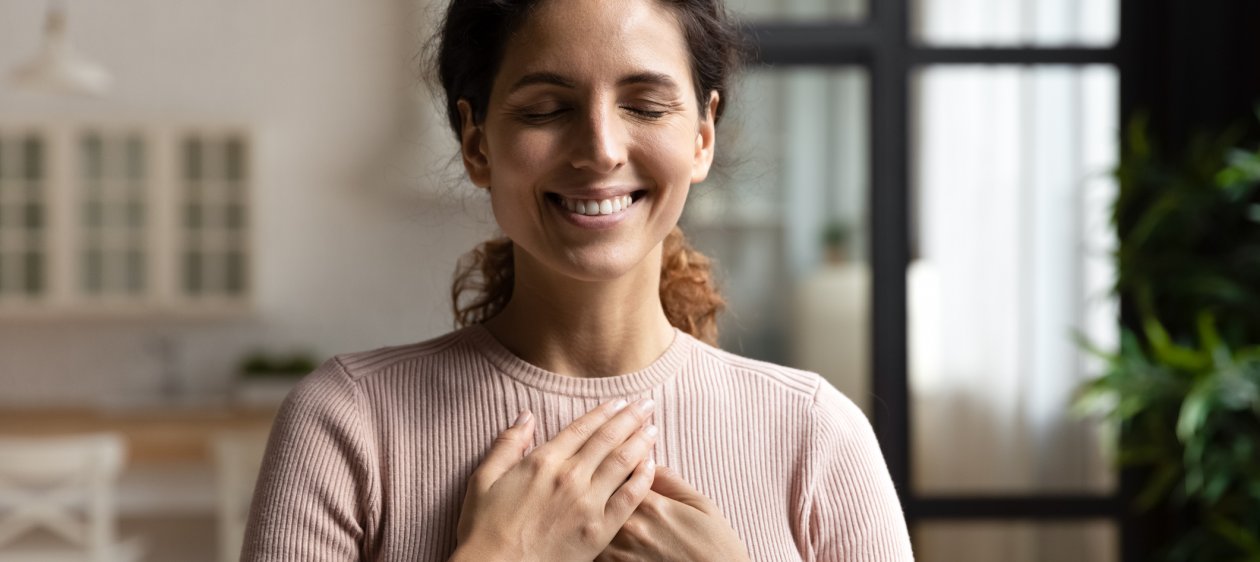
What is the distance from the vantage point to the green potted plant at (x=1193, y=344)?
332 cm

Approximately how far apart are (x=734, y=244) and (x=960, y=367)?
1.06 m

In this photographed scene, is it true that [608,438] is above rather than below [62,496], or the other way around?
above

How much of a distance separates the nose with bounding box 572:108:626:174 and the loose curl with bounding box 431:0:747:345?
100 mm

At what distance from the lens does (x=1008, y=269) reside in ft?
15.0

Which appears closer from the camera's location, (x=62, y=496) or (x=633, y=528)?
(x=633, y=528)

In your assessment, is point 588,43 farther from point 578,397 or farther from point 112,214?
point 112,214

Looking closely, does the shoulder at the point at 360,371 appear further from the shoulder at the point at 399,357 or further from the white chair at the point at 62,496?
the white chair at the point at 62,496

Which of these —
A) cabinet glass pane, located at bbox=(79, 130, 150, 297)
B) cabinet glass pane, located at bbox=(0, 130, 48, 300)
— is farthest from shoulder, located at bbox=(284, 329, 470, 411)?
cabinet glass pane, located at bbox=(0, 130, 48, 300)

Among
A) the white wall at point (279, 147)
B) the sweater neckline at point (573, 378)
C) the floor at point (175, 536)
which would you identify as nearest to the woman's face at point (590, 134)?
the sweater neckline at point (573, 378)

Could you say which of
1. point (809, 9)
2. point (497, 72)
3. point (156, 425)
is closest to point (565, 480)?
point (497, 72)

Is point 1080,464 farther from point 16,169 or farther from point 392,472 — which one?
point 16,169

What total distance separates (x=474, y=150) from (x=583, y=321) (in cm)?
17

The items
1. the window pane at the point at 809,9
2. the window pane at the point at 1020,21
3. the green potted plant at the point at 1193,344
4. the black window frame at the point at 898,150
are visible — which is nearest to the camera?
the green potted plant at the point at 1193,344

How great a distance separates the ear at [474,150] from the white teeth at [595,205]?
100mm
